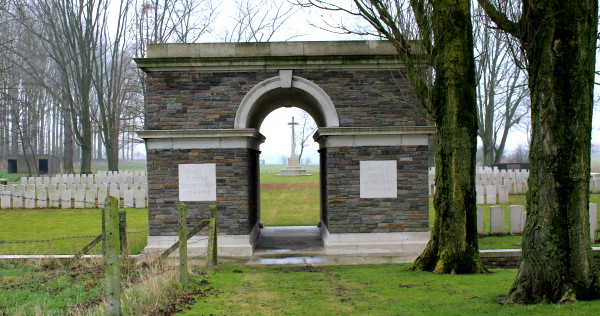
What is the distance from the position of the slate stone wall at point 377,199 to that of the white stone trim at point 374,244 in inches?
4.2

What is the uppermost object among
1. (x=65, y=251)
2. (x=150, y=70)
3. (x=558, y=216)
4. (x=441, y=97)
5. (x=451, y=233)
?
(x=150, y=70)

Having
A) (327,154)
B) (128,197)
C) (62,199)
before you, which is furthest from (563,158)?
(62,199)

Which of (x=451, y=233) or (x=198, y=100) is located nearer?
(x=451, y=233)

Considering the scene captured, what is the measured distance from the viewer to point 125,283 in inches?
268

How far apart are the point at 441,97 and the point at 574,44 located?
2.74 meters

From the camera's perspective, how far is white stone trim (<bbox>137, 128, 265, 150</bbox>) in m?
9.77

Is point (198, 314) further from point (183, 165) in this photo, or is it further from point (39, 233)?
point (39, 233)

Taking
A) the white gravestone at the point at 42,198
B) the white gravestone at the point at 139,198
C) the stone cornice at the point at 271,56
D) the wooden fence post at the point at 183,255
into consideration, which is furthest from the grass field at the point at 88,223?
the stone cornice at the point at 271,56

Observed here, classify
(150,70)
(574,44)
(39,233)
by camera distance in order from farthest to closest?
1. (39,233)
2. (150,70)
3. (574,44)

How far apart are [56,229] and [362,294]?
9.88 m

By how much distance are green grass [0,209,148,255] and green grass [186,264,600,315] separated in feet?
9.05

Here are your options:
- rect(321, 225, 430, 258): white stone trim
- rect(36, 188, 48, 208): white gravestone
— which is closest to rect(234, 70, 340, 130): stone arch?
rect(321, 225, 430, 258): white stone trim

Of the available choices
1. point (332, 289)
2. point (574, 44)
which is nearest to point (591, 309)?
point (574, 44)

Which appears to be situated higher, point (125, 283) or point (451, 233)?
point (451, 233)
